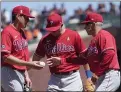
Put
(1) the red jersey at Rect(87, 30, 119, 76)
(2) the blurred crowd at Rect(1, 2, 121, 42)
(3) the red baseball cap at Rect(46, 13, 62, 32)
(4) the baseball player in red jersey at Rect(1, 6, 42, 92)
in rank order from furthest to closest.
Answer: (2) the blurred crowd at Rect(1, 2, 121, 42) → (3) the red baseball cap at Rect(46, 13, 62, 32) → (4) the baseball player in red jersey at Rect(1, 6, 42, 92) → (1) the red jersey at Rect(87, 30, 119, 76)

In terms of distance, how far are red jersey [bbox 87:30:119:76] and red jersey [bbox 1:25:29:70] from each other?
110 centimetres

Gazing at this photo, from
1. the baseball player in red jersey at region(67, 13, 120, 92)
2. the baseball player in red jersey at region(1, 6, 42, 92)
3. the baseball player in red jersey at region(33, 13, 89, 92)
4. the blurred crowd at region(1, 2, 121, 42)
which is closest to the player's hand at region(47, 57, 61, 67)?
the baseball player in red jersey at region(33, 13, 89, 92)

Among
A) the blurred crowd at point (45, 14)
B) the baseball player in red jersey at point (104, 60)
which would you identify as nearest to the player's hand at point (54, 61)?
the baseball player in red jersey at point (104, 60)

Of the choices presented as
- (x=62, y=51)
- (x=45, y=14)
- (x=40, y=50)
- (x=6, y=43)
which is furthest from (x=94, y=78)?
(x=45, y=14)

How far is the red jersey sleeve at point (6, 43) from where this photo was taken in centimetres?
616

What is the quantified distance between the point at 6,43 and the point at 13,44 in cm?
15

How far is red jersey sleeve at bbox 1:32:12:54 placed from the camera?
616cm

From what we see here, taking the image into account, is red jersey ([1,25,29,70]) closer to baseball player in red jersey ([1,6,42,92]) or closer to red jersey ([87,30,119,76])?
baseball player in red jersey ([1,6,42,92])

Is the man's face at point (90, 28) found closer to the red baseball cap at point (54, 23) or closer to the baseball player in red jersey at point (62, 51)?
the baseball player in red jersey at point (62, 51)

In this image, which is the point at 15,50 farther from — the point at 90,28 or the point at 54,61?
the point at 90,28

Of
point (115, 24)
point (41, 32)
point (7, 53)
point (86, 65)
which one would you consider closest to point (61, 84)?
point (86, 65)

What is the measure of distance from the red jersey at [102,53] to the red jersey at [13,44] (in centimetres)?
110

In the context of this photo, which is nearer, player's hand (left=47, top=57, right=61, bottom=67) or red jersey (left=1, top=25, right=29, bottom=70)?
red jersey (left=1, top=25, right=29, bottom=70)

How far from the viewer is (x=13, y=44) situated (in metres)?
6.32
